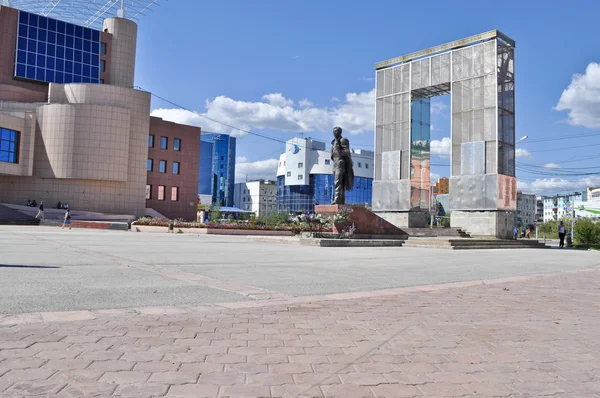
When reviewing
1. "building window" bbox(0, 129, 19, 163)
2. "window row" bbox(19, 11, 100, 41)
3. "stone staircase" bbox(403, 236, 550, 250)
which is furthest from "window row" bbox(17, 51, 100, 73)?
"stone staircase" bbox(403, 236, 550, 250)

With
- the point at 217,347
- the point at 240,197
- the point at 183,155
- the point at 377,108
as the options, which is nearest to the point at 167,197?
the point at 183,155

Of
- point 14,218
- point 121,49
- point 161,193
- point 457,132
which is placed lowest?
point 14,218

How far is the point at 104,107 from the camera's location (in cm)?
5047

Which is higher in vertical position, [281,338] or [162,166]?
[162,166]

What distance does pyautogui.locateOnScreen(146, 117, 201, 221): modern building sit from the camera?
60188 millimetres

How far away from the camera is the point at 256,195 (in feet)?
510

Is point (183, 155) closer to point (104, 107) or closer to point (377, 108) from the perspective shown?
point (104, 107)

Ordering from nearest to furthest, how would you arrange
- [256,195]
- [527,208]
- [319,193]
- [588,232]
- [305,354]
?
[305,354] < [588,232] < [319,193] < [256,195] < [527,208]

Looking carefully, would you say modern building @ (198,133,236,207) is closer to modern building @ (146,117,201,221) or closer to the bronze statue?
modern building @ (146,117,201,221)

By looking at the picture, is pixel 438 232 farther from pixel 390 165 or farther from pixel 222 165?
pixel 222 165

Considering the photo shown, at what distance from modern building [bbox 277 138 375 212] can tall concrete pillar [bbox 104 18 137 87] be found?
224 feet

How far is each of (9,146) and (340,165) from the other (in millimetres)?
38101

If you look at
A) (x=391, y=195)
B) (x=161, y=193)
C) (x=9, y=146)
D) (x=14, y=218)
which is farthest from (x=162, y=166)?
(x=391, y=195)

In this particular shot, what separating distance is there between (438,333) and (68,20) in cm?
7219
